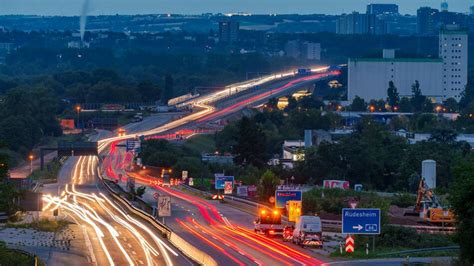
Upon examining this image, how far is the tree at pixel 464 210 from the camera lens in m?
41.5

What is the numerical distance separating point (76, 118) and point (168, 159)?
58.8m

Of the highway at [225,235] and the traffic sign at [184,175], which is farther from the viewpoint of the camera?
the traffic sign at [184,175]

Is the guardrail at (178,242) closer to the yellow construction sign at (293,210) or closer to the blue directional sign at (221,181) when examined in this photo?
the yellow construction sign at (293,210)

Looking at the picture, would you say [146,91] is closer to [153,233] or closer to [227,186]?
[227,186]

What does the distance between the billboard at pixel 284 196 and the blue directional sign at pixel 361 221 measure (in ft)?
46.0

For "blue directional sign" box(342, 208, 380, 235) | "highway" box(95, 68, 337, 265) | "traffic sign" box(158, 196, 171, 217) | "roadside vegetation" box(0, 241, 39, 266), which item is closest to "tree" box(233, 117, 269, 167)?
"highway" box(95, 68, 337, 265)

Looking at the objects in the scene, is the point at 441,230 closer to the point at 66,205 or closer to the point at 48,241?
the point at 48,241

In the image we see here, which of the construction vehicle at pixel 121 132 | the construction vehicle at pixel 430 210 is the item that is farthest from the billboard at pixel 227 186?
the construction vehicle at pixel 121 132

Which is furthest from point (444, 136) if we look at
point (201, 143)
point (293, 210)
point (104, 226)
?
point (293, 210)

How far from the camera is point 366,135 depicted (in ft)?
396

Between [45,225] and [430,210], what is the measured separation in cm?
1788

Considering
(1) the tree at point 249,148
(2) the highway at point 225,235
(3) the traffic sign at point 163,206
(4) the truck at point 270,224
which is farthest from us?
(1) the tree at point 249,148

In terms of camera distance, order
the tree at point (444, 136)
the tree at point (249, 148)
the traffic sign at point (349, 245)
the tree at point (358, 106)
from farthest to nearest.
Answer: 1. the tree at point (358, 106)
2. the tree at point (444, 136)
3. the tree at point (249, 148)
4. the traffic sign at point (349, 245)

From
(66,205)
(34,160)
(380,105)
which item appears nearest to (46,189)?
(66,205)
